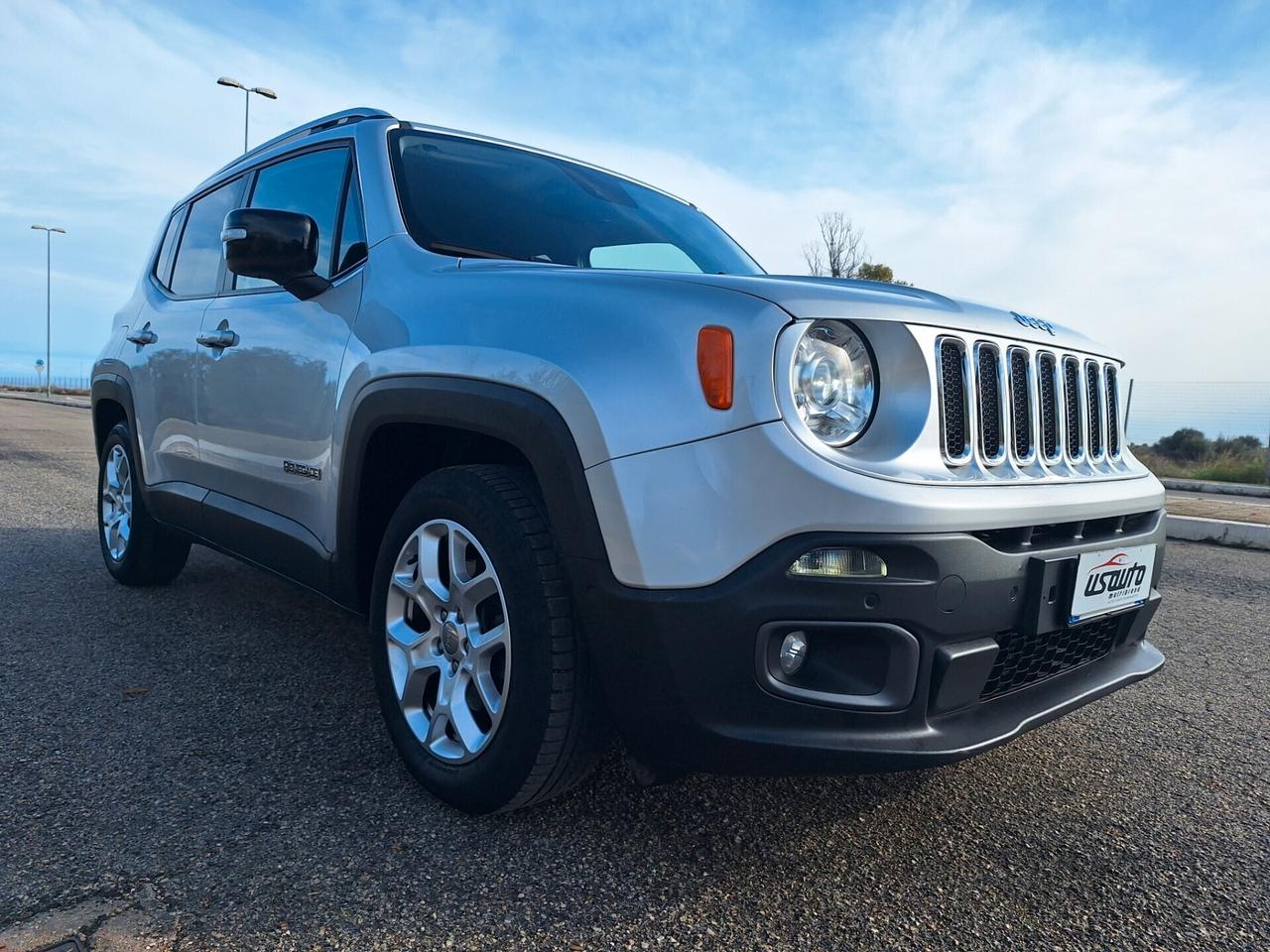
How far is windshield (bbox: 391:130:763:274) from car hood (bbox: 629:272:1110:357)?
2.86 feet

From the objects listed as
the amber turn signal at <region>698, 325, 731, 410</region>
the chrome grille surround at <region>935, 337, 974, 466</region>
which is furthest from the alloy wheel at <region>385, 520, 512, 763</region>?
the chrome grille surround at <region>935, 337, 974, 466</region>

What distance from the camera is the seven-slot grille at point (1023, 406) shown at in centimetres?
195

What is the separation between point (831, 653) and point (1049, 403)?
3.06ft

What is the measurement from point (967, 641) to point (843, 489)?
0.42 metres

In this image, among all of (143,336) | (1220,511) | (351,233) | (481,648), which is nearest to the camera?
(481,648)

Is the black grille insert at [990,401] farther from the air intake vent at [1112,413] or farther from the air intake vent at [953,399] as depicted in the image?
the air intake vent at [1112,413]

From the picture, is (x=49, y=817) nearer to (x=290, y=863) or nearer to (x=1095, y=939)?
(x=290, y=863)

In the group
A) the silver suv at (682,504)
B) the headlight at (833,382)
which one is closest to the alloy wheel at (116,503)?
the silver suv at (682,504)

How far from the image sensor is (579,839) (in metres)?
2.08

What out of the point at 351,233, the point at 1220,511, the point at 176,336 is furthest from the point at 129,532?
the point at 1220,511

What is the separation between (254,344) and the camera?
308cm

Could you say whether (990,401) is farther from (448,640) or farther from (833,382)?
(448,640)

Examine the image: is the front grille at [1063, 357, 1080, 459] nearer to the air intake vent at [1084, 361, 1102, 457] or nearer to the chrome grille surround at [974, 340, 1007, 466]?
the air intake vent at [1084, 361, 1102, 457]

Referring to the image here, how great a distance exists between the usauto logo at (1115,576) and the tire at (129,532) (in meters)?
3.44
